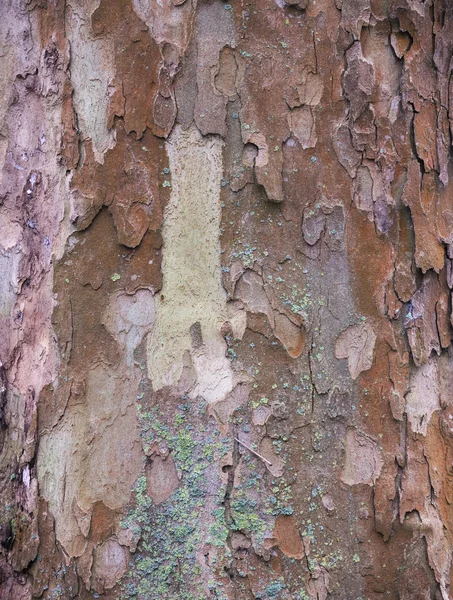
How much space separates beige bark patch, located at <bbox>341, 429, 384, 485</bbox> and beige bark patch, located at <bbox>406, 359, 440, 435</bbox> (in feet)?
0.33

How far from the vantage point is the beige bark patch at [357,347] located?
1311mm

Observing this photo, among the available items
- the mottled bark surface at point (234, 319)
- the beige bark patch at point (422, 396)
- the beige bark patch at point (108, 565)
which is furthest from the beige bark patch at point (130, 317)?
the beige bark patch at point (422, 396)

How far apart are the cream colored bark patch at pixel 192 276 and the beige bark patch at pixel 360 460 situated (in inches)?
11.0

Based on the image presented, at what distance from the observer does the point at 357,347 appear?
51.7 inches

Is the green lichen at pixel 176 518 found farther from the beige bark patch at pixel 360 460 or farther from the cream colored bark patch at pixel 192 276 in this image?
the beige bark patch at pixel 360 460

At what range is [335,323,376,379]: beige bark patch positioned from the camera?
1311 mm

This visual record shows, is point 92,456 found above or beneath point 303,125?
beneath

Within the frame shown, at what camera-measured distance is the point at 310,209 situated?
1321mm

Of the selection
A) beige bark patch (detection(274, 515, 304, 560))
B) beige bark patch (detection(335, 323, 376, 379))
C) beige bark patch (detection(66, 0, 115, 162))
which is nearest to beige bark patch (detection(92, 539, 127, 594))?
beige bark patch (detection(274, 515, 304, 560))

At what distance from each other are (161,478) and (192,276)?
1.34 feet

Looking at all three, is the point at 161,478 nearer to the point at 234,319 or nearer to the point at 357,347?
the point at 234,319

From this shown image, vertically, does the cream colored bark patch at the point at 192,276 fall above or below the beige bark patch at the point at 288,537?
above

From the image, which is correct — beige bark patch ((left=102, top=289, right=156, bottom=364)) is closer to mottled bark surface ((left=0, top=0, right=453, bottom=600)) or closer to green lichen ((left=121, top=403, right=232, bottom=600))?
mottled bark surface ((left=0, top=0, right=453, bottom=600))

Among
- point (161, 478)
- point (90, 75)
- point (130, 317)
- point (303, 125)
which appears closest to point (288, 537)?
point (161, 478)
